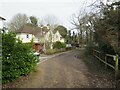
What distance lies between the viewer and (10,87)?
924 centimetres

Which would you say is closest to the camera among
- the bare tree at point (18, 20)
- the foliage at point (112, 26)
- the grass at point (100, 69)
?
the foliage at point (112, 26)

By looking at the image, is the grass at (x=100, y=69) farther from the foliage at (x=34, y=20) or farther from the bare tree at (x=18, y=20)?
the foliage at (x=34, y=20)

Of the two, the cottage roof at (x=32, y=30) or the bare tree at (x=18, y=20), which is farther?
the bare tree at (x=18, y=20)

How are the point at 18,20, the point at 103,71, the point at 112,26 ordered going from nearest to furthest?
the point at 112,26, the point at 103,71, the point at 18,20

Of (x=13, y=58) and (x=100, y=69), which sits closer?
(x=13, y=58)

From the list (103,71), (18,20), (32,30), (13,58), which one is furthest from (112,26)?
(18,20)

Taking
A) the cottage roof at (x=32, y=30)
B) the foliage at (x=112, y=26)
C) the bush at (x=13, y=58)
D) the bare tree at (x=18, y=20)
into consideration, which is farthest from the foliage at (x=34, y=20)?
the bush at (x=13, y=58)

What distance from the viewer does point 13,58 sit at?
10.5m

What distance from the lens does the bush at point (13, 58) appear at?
33.0 ft

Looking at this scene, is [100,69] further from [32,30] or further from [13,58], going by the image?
[32,30]

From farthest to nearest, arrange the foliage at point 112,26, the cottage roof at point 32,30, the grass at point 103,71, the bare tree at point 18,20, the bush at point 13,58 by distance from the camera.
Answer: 1. the bare tree at point 18,20
2. the cottage roof at point 32,30
3. the foliage at point 112,26
4. the bush at point 13,58
5. the grass at point 103,71

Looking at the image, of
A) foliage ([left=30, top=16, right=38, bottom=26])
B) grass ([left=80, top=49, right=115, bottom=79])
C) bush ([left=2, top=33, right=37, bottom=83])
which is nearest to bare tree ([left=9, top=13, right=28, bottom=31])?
foliage ([left=30, top=16, right=38, bottom=26])

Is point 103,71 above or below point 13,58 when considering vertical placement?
below

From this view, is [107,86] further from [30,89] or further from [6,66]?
[6,66]
